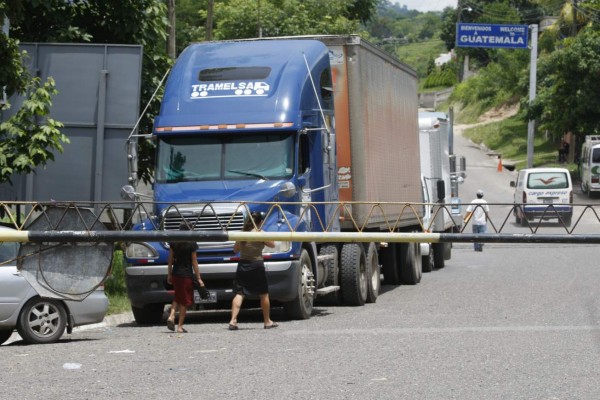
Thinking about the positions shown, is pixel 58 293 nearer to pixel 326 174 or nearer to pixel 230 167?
pixel 230 167

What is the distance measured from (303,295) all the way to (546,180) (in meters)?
27.4

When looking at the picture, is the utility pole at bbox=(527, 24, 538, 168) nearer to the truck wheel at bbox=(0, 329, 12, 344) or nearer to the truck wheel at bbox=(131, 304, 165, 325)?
the truck wheel at bbox=(131, 304, 165, 325)

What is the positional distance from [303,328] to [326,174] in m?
3.35

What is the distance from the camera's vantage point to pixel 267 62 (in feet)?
58.4

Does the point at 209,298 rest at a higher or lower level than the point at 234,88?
lower

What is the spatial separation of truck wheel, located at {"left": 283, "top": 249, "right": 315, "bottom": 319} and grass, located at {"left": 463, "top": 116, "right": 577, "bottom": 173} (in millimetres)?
48643

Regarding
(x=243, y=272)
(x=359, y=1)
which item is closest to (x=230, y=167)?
(x=243, y=272)

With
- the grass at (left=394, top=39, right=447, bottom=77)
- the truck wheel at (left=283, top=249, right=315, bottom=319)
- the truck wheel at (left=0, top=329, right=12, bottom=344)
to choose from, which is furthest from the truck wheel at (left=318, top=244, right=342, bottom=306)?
the grass at (left=394, top=39, right=447, bottom=77)

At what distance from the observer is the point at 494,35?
2221 inches

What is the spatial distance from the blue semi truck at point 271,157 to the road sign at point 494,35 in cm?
3706

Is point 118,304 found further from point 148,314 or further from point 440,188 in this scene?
point 440,188

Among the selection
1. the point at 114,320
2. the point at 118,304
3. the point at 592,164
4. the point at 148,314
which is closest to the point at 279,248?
the point at 148,314

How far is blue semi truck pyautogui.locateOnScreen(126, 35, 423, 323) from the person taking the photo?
655 inches

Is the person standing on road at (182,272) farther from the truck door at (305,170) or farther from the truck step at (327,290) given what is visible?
the truck step at (327,290)
